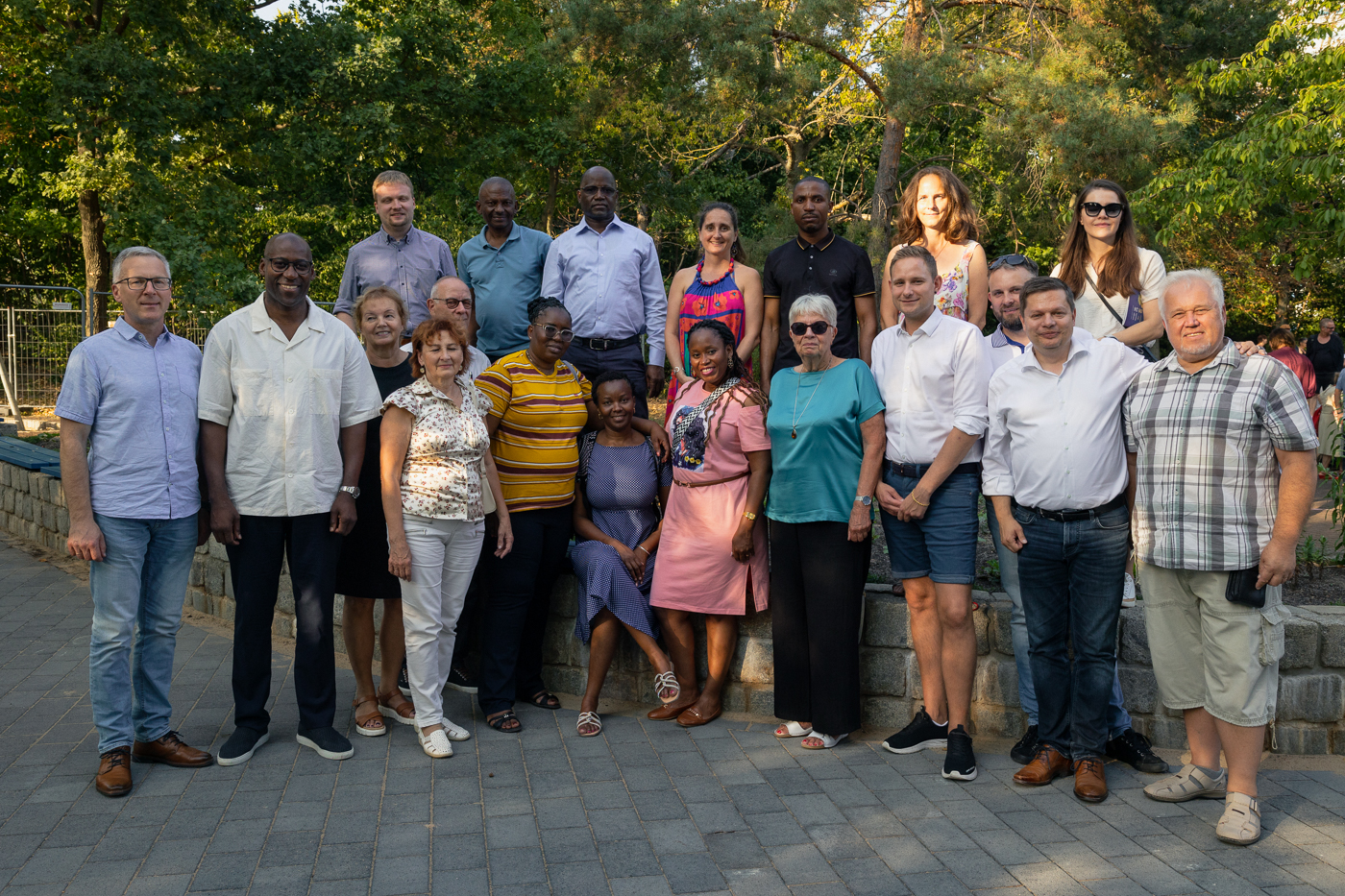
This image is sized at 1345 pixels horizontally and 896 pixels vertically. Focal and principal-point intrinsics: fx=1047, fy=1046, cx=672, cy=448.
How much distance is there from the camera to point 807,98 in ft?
55.1

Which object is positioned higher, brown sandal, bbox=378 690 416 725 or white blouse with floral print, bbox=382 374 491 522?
white blouse with floral print, bbox=382 374 491 522

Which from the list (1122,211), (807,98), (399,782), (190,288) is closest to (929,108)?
(807,98)

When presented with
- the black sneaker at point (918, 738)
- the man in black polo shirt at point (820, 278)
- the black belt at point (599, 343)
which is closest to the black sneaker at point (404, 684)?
the black belt at point (599, 343)

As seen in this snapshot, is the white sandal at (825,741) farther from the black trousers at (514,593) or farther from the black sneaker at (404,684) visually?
the black sneaker at (404,684)

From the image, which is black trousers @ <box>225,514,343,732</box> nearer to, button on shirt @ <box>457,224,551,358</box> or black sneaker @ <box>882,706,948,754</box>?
button on shirt @ <box>457,224,551,358</box>

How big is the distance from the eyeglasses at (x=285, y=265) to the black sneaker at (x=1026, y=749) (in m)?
3.86

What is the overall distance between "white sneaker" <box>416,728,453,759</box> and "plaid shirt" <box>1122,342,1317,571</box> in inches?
124

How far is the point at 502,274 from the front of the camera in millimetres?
6312

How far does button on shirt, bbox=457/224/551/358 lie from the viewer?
630 cm

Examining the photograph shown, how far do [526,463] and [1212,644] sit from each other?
10.3 feet

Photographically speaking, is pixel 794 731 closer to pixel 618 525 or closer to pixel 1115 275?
pixel 618 525

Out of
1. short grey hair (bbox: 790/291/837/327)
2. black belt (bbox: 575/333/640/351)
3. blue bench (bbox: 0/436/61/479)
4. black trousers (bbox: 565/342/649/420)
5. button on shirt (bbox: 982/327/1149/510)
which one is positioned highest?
short grey hair (bbox: 790/291/837/327)

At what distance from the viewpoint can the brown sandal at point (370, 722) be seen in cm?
505

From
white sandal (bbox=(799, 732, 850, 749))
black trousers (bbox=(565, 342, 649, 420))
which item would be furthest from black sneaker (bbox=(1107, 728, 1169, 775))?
black trousers (bbox=(565, 342, 649, 420))
